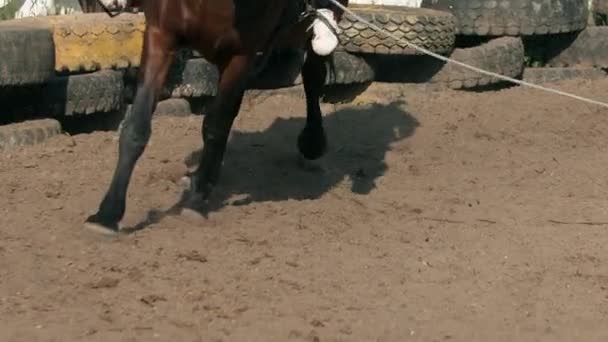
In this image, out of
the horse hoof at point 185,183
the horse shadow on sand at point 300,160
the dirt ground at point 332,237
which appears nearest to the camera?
the dirt ground at point 332,237

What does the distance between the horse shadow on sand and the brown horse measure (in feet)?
0.65

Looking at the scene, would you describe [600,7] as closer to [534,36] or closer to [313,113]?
[534,36]

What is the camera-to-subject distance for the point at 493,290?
5.93 m

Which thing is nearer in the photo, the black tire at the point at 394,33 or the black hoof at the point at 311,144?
the black hoof at the point at 311,144

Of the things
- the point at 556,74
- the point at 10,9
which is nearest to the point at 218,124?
the point at 10,9

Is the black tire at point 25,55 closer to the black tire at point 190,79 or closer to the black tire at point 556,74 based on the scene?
the black tire at point 190,79

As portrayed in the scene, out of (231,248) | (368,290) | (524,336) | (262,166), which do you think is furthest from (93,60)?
(524,336)

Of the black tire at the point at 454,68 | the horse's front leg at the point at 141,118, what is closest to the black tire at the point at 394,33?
the black tire at the point at 454,68

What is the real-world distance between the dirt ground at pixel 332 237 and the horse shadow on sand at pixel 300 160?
21 millimetres

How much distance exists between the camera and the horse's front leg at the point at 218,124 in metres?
6.84

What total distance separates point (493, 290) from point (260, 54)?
1.99 m

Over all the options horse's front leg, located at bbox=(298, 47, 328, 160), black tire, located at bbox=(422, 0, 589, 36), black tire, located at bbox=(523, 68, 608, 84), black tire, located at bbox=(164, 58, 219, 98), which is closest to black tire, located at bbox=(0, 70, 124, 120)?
black tire, located at bbox=(164, 58, 219, 98)

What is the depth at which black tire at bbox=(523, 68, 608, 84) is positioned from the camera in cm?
1166

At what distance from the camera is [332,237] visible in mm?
6734
